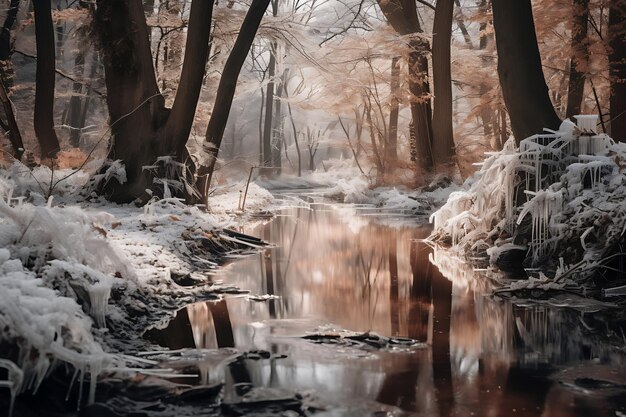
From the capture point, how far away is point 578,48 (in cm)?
1302

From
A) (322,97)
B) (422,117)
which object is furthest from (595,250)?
(322,97)

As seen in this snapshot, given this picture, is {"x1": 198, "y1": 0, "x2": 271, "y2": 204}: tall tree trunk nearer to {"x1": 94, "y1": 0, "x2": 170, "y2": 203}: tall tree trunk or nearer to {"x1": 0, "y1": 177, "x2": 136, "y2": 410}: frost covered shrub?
{"x1": 94, "y1": 0, "x2": 170, "y2": 203}: tall tree trunk

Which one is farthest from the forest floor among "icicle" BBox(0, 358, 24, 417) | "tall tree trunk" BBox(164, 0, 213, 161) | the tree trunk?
the tree trunk

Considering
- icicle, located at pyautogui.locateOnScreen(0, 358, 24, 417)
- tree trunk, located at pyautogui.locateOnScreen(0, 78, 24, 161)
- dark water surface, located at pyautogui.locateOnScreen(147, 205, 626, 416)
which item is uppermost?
tree trunk, located at pyautogui.locateOnScreen(0, 78, 24, 161)

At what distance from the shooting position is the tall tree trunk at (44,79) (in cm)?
1348

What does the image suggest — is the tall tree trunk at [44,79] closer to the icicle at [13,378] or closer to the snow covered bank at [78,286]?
the snow covered bank at [78,286]

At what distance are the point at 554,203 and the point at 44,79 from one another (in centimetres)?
1089

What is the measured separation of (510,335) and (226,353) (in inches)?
73.2

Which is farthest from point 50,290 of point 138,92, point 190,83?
point 138,92

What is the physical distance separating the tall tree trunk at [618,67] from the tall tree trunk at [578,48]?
643mm

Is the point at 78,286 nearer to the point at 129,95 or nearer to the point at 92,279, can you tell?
the point at 92,279

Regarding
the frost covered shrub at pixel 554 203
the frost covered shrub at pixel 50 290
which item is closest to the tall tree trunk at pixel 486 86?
the frost covered shrub at pixel 554 203

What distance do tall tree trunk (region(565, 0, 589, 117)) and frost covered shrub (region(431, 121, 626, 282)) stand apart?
20.1ft

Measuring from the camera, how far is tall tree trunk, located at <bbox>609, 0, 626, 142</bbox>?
1167 cm
